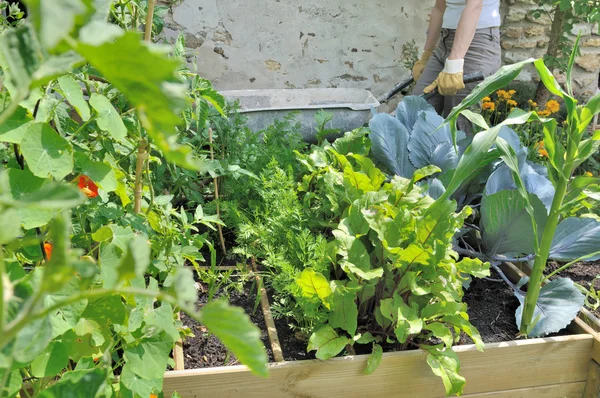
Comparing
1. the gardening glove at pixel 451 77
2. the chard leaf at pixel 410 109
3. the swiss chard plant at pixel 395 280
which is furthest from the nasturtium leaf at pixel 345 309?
the gardening glove at pixel 451 77

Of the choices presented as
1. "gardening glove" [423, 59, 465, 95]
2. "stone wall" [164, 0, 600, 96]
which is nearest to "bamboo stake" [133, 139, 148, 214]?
"gardening glove" [423, 59, 465, 95]

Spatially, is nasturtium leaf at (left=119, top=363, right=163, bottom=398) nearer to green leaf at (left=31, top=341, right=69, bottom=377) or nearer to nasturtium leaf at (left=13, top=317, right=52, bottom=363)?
green leaf at (left=31, top=341, right=69, bottom=377)

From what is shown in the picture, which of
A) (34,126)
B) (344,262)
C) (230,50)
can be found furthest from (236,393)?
(230,50)

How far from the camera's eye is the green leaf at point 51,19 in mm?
265

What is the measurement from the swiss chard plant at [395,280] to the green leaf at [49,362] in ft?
2.26

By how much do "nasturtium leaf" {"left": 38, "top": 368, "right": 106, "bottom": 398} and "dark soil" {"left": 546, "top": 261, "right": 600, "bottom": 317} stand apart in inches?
72.3

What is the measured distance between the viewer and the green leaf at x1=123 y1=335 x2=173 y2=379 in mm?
985

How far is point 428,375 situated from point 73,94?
1129 millimetres

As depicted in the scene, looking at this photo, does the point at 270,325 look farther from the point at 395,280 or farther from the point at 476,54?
the point at 476,54

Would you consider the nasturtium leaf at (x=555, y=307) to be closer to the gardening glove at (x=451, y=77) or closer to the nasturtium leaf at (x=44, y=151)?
the gardening glove at (x=451, y=77)

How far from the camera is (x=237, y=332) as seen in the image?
1.10ft

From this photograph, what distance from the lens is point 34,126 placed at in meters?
0.78

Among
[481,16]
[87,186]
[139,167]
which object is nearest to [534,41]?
[481,16]

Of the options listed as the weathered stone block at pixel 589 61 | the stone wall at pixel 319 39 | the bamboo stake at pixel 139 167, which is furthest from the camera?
the weathered stone block at pixel 589 61
